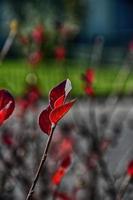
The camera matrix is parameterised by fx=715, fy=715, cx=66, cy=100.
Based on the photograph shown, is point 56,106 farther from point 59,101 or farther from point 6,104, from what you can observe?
point 6,104

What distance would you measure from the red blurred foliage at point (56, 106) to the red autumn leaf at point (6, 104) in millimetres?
85

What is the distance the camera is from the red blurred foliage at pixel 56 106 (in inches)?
69.2

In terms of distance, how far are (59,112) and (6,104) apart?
183 millimetres

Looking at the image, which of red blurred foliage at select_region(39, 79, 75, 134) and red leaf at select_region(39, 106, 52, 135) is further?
red leaf at select_region(39, 106, 52, 135)

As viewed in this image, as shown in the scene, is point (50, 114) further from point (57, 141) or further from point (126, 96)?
point (126, 96)

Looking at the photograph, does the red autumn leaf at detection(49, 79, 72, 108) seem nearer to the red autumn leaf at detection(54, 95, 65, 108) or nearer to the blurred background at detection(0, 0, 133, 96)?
the red autumn leaf at detection(54, 95, 65, 108)

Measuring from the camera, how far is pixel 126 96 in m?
16.4

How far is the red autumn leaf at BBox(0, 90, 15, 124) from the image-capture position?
1.88 meters

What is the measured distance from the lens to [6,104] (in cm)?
188

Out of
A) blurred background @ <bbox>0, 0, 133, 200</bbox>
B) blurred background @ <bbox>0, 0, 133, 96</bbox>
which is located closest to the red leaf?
blurred background @ <bbox>0, 0, 133, 200</bbox>

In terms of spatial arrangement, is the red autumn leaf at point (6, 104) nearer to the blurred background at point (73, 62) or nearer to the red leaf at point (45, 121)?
the red leaf at point (45, 121)

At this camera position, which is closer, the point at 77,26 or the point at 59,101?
the point at 59,101

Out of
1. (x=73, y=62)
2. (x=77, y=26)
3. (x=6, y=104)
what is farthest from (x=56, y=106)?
(x=73, y=62)

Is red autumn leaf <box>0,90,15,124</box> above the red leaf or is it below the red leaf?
above
